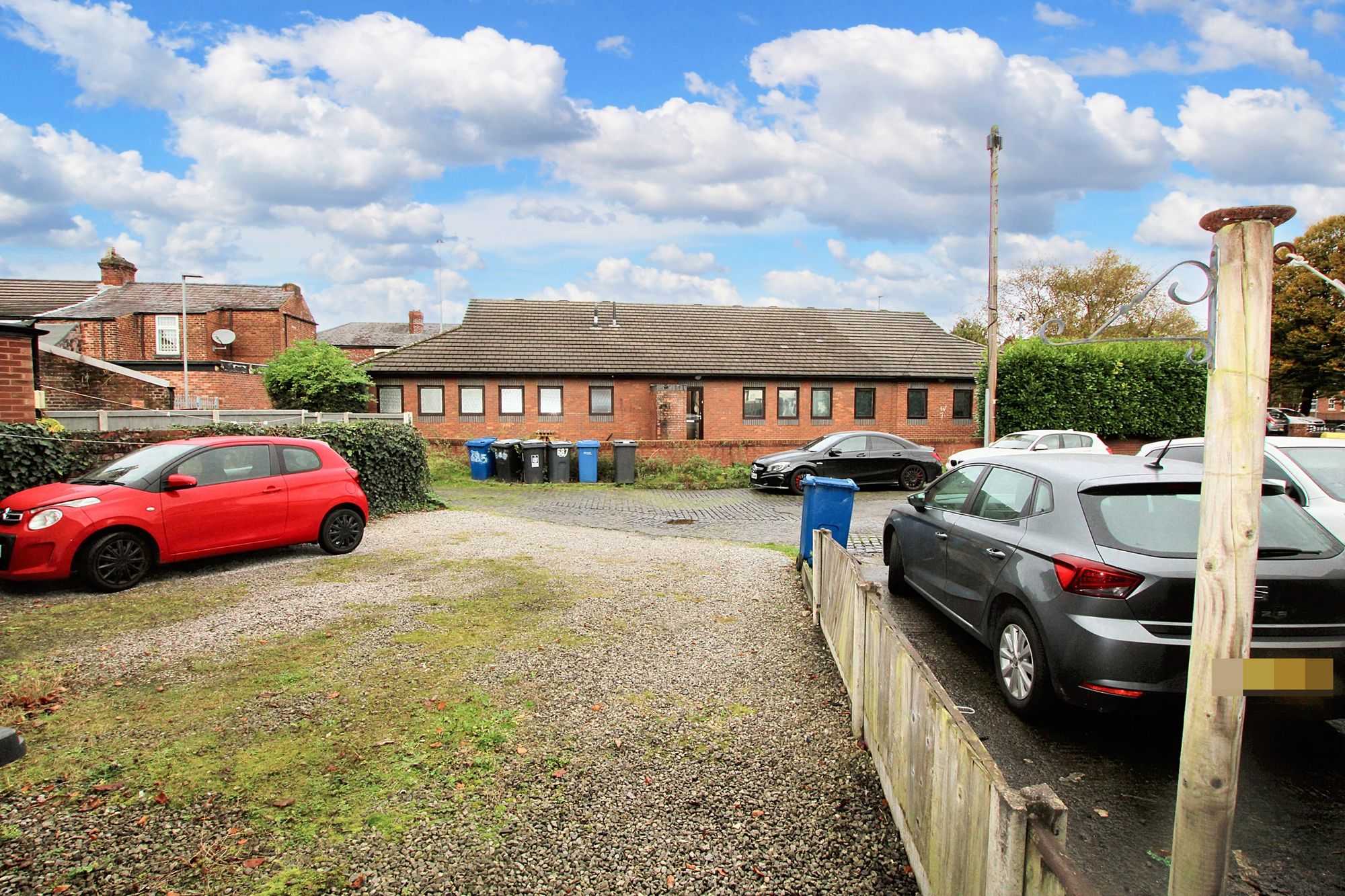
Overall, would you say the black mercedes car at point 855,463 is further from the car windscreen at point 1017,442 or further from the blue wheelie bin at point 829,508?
the blue wheelie bin at point 829,508

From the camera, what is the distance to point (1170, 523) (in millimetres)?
4164

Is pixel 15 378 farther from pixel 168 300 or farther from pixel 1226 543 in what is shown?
pixel 168 300

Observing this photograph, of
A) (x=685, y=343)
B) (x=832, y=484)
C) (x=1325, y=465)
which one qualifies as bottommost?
(x=832, y=484)

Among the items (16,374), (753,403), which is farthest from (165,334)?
(16,374)

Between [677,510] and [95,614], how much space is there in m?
10.2

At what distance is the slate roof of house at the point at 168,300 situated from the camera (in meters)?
40.9

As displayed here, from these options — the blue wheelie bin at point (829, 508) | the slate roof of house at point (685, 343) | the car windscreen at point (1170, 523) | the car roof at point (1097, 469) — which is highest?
the slate roof of house at point (685, 343)

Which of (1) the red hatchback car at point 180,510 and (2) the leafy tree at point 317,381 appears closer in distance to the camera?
(1) the red hatchback car at point 180,510

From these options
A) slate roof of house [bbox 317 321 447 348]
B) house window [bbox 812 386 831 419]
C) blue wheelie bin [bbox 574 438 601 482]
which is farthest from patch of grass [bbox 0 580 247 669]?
slate roof of house [bbox 317 321 447 348]

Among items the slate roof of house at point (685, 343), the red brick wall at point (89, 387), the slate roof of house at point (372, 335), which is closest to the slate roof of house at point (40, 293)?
the red brick wall at point (89, 387)

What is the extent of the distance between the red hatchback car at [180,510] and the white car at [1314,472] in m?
8.86

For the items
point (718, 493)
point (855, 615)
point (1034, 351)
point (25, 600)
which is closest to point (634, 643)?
point (855, 615)

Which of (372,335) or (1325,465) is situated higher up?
(372,335)

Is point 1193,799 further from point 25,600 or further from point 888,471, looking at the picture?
point 888,471
